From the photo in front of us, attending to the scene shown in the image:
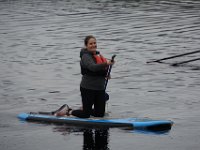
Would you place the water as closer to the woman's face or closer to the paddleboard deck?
the paddleboard deck

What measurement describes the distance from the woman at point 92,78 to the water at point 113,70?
1.89ft

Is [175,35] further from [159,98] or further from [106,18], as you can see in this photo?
[159,98]

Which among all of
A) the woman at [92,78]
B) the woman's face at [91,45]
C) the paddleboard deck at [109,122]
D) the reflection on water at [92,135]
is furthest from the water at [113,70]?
the woman's face at [91,45]

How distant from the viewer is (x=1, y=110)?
55.9 ft

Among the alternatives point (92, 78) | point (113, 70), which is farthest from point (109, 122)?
point (113, 70)

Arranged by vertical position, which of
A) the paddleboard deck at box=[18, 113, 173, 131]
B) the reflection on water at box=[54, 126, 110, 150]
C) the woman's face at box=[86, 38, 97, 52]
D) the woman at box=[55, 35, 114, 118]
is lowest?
the reflection on water at box=[54, 126, 110, 150]

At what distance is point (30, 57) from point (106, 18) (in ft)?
A: 42.0

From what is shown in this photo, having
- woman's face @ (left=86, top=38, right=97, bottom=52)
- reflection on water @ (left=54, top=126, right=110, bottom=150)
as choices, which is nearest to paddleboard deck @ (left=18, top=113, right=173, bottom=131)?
reflection on water @ (left=54, top=126, right=110, bottom=150)

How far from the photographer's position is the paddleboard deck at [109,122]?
14.7 metres

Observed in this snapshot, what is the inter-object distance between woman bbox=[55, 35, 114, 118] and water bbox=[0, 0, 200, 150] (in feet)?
1.89

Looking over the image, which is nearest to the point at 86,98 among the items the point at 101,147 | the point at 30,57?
the point at 101,147

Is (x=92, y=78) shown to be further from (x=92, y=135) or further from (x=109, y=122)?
(x=92, y=135)

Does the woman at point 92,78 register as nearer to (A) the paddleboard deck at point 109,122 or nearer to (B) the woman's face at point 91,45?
(B) the woman's face at point 91,45

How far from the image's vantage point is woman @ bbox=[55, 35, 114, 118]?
14.5m
